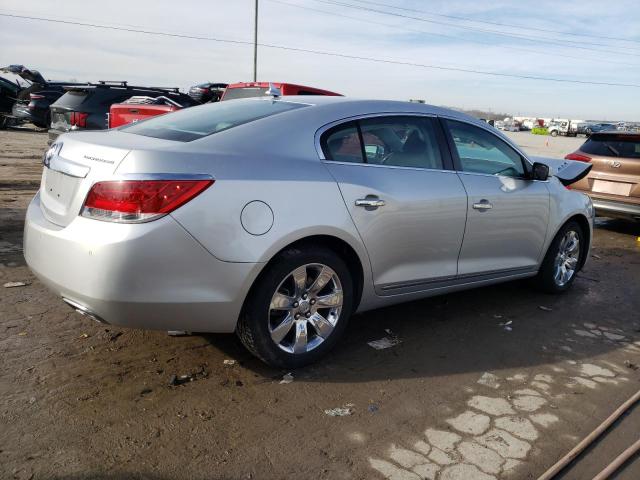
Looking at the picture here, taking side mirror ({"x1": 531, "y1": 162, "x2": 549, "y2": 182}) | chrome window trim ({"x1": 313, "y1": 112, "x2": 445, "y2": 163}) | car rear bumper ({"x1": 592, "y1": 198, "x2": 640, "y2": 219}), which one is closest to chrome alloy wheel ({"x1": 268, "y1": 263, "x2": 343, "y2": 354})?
chrome window trim ({"x1": 313, "y1": 112, "x2": 445, "y2": 163})

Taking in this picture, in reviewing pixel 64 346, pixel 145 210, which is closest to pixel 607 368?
pixel 145 210

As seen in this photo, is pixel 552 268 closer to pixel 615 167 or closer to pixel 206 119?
pixel 206 119

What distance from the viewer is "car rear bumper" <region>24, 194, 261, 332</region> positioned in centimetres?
283

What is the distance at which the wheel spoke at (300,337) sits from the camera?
350 cm

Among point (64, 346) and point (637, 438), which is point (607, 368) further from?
point (64, 346)

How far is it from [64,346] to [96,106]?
8882mm

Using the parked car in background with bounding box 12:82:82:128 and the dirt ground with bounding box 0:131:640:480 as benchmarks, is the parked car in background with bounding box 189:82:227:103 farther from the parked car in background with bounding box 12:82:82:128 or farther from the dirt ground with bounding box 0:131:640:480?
the dirt ground with bounding box 0:131:640:480

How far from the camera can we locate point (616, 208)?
8.11m

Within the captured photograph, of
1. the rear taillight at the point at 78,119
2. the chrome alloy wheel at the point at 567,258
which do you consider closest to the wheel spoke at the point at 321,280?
the chrome alloy wheel at the point at 567,258

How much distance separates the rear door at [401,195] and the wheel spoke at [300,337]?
59cm

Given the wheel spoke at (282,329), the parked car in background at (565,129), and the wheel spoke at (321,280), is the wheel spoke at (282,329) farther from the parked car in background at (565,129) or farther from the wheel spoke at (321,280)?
the parked car in background at (565,129)

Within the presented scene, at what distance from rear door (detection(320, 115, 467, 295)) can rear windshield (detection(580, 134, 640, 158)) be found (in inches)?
205

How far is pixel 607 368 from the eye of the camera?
392cm

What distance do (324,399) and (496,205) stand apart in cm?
215
